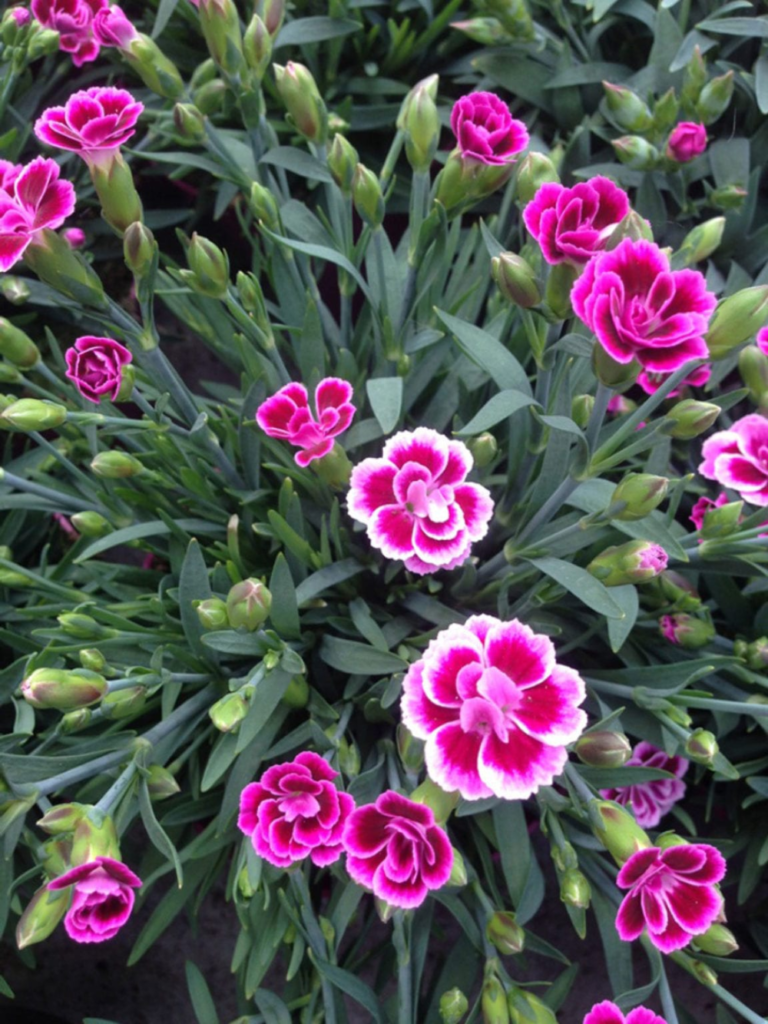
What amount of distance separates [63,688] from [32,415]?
0.24m

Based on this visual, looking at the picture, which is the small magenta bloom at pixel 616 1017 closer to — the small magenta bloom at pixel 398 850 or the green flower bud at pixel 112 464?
the small magenta bloom at pixel 398 850

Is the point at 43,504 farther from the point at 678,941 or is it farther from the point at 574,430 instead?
the point at 678,941

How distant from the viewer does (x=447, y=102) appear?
1272mm

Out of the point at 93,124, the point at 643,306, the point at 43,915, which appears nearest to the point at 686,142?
the point at 643,306

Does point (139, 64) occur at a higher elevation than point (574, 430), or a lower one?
higher

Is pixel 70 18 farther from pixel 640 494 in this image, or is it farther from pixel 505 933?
pixel 505 933

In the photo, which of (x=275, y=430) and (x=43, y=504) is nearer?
(x=275, y=430)

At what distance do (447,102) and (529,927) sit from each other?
1.16 m

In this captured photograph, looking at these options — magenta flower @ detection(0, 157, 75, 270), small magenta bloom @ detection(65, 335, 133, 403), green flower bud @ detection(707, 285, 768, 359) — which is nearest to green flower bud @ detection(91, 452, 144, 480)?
small magenta bloom @ detection(65, 335, 133, 403)

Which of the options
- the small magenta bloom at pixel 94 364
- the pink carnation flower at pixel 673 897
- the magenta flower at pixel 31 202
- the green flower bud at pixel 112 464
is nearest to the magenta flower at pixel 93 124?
the magenta flower at pixel 31 202

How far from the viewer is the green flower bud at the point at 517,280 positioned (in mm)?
697

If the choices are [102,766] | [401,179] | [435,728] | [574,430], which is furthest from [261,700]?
[401,179]

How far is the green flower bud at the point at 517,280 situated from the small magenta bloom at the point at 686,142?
0.45m

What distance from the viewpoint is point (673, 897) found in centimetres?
68
